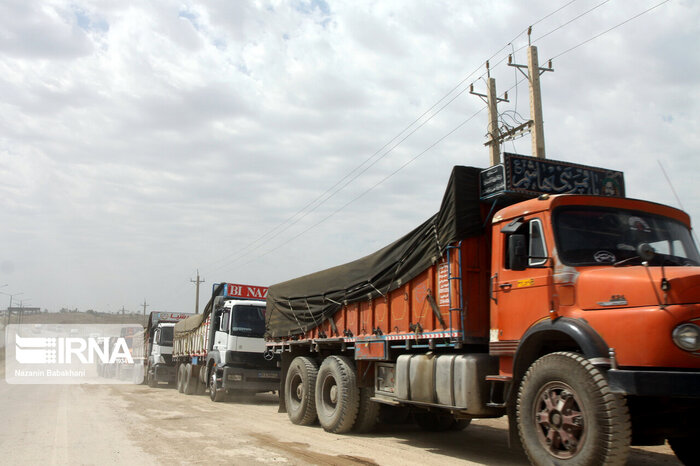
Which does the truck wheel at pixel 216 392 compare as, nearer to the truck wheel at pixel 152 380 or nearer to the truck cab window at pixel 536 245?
the truck wheel at pixel 152 380

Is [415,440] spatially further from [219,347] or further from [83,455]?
[219,347]

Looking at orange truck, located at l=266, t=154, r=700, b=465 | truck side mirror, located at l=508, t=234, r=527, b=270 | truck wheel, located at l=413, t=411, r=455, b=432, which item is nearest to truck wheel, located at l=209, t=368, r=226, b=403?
orange truck, located at l=266, t=154, r=700, b=465

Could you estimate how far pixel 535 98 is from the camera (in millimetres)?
15953

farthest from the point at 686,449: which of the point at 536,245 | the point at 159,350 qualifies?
the point at 159,350

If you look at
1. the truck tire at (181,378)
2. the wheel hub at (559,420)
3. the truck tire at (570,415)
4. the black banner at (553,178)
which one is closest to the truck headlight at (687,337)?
the truck tire at (570,415)

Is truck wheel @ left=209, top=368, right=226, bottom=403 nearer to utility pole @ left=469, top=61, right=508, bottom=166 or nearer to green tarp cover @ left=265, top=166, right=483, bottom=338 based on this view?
green tarp cover @ left=265, top=166, right=483, bottom=338

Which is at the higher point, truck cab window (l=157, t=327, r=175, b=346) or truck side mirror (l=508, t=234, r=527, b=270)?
truck side mirror (l=508, t=234, r=527, b=270)

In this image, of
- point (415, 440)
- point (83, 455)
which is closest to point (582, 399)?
point (415, 440)

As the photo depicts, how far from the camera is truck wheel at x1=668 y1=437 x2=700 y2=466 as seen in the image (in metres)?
5.64

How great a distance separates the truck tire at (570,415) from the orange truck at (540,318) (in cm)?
1

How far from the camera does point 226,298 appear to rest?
1777 cm

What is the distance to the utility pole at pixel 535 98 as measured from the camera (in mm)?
15289

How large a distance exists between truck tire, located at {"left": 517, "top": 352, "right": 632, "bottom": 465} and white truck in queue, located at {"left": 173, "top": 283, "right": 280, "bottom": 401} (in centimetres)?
1100

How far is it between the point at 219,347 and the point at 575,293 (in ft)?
44.4
